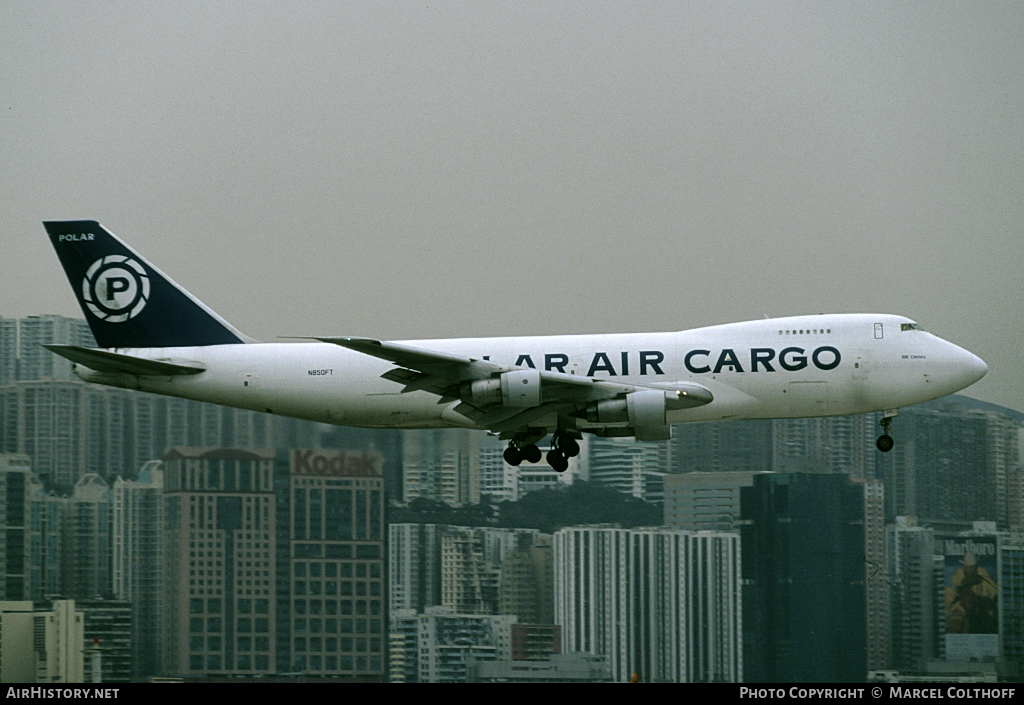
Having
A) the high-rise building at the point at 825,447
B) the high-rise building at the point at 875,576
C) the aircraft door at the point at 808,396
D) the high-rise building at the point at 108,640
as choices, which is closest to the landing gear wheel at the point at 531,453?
the aircraft door at the point at 808,396

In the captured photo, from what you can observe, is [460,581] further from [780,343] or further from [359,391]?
[780,343]

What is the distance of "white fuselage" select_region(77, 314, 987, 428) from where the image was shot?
29.8m

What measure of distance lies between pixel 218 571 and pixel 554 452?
2357 centimetres

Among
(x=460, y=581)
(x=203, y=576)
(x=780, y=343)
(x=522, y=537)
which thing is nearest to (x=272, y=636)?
(x=203, y=576)

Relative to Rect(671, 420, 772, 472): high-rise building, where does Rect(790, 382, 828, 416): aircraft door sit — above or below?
above

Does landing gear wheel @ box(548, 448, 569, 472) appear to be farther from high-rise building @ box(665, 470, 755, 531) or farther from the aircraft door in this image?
high-rise building @ box(665, 470, 755, 531)

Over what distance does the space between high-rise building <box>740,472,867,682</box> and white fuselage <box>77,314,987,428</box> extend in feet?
80.6

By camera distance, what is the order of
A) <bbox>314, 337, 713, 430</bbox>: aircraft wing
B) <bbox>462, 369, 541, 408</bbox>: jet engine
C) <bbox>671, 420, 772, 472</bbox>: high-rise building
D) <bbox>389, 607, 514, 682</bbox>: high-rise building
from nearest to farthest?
<bbox>314, 337, 713, 430</bbox>: aircraft wing → <bbox>462, 369, 541, 408</bbox>: jet engine → <bbox>389, 607, 514, 682</bbox>: high-rise building → <bbox>671, 420, 772, 472</bbox>: high-rise building

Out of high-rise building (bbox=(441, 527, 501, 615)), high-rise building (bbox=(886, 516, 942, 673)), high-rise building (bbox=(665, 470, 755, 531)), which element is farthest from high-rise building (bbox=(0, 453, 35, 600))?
high-rise building (bbox=(886, 516, 942, 673))

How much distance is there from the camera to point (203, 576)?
50000mm

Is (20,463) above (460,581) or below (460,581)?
above

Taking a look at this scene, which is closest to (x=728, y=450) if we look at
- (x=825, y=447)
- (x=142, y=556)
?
(x=825, y=447)

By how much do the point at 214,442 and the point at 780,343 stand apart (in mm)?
24274

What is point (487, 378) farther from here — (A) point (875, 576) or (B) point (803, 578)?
(B) point (803, 578)
